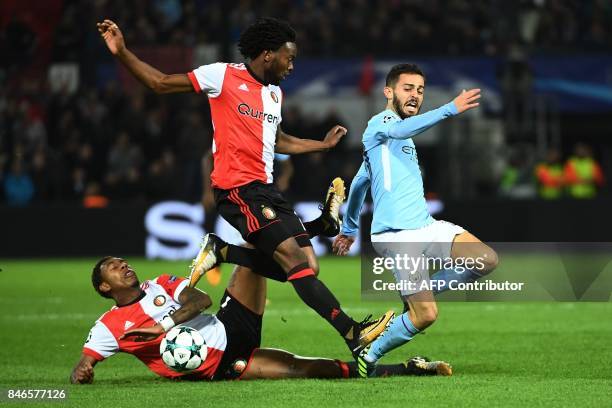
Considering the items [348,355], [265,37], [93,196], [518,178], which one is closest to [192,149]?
[93,196]

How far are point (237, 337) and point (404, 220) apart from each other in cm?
137

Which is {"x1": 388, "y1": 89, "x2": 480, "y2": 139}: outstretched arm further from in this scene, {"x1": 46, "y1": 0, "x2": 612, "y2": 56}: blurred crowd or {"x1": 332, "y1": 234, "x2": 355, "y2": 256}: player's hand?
{"x1": 46, "y1": 0, "x2": 612, "y2": 56}: blurred crowd

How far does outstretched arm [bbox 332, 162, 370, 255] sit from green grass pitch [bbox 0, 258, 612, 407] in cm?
105

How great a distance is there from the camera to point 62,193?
2175 centimetres

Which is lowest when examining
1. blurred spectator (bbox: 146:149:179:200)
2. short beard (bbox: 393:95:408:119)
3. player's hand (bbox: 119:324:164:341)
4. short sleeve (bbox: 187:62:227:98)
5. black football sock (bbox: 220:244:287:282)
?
blurred spectator (bbox: 146:149:179:200)

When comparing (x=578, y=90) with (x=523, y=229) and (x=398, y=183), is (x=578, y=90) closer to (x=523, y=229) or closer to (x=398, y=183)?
(x=523, y=229)

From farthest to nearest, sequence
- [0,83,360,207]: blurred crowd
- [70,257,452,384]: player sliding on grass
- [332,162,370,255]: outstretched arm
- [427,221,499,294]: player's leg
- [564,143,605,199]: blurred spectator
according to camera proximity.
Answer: [564,143,605,199]: blurred spectator < [0,83,360,207]: blurred crowd < [332,162,370,255]: outstretched arm < [427,221,499,294]: player's leg < [70,257,452,384]: player sliding on grass

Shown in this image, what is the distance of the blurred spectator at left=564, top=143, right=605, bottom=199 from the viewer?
2305cm

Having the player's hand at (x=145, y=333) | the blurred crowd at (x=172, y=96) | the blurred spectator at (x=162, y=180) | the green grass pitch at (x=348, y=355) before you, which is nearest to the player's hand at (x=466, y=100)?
the green grass pitch at (x=348, y=355)

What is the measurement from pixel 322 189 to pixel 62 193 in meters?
4.43

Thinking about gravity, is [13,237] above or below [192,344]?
below

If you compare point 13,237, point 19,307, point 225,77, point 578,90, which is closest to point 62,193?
point 13,237

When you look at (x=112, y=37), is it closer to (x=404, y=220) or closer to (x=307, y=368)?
(x=404, y=220)

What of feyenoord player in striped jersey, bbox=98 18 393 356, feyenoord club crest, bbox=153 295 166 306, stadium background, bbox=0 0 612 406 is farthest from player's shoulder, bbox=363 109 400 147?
stadium background, bbox=0 0 612 406
